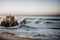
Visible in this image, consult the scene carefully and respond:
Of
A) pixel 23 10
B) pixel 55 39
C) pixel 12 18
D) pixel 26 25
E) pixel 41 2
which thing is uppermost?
pixel 41 2

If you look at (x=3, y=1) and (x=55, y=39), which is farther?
(x=3, y=1)

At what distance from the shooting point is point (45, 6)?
59.5 inches

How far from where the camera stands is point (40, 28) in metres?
1.48

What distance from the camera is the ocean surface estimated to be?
1436mm

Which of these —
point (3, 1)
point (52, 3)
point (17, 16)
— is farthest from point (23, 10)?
point (52, 3)

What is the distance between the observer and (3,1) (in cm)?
153

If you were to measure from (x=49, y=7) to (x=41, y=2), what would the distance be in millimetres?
160

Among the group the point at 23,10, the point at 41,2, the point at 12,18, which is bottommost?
the point at 12,18

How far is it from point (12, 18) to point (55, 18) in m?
0.72

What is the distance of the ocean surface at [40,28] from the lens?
1.44 m

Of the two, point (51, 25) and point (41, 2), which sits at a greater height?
point (41, 2)

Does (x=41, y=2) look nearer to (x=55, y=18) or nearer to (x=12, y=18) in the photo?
(x=55, y=18)

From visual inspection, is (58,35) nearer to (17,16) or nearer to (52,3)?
(52,3)

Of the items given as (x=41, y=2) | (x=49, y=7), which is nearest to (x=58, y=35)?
(x=49, y=7)
